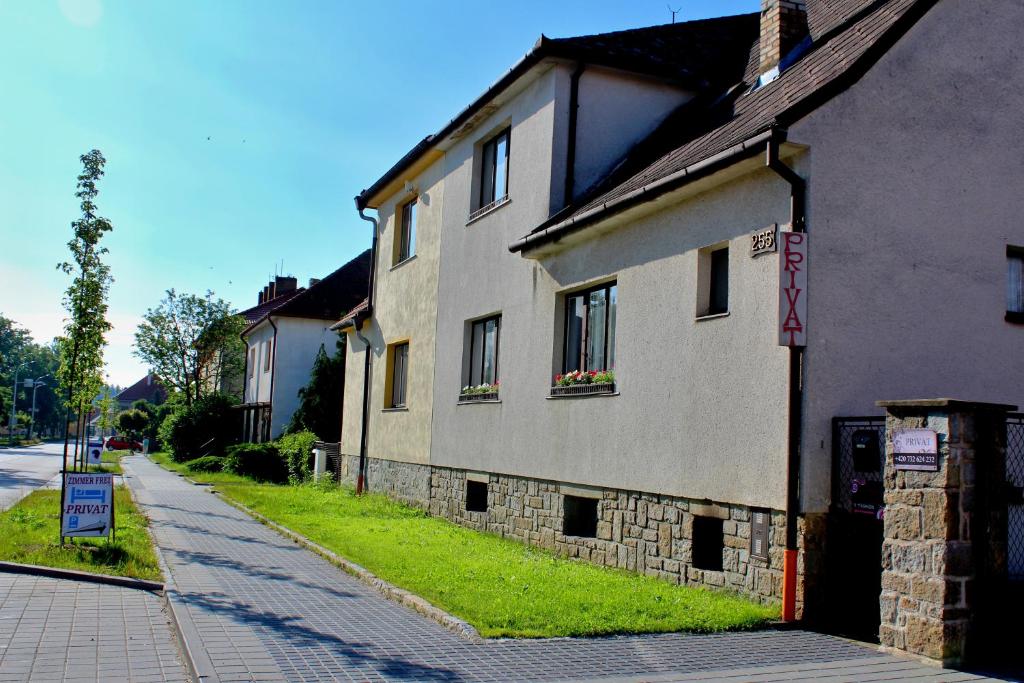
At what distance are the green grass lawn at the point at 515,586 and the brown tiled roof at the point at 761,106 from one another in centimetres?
425

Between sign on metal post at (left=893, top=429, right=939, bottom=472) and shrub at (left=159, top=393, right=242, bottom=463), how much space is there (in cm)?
3738

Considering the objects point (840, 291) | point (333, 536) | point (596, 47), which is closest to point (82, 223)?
point (333, 536)

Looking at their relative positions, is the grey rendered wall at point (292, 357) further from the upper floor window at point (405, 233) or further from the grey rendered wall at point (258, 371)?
the upper floor window at point (405, 233)

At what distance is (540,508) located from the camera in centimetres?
1291

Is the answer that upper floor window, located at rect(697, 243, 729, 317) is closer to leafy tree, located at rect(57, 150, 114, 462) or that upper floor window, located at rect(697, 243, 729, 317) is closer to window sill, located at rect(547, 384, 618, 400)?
window sill, located at rect(547, 384, 618, 400)

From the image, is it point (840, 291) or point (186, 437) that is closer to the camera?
point (840, 291)

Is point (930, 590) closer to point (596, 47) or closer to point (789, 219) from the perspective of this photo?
point (789, 219)

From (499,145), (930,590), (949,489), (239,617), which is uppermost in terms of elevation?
(499,145)

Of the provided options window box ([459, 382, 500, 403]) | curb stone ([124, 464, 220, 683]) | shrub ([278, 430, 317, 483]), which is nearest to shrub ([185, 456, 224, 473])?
shrub ([278, 430, 317, 483])

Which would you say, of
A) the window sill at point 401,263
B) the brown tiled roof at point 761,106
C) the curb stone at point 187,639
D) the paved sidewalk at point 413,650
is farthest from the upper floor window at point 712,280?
the window sill at point 401,263

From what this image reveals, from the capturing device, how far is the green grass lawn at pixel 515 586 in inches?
308

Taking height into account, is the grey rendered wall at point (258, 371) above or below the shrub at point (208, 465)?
above

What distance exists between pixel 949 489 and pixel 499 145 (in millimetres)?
10810

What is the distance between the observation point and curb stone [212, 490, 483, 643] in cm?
759
